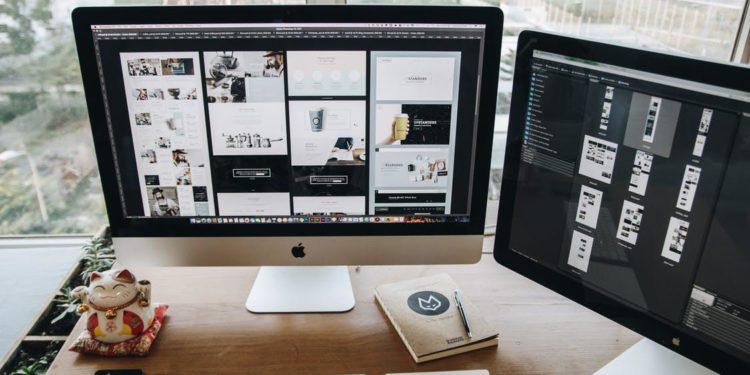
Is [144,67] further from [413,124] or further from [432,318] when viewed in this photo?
[432,318]

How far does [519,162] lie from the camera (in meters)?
0.99

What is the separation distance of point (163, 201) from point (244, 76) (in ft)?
0.87

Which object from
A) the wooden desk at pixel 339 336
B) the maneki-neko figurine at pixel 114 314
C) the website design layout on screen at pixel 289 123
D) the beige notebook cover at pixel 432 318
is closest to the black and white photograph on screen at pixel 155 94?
the website design layout on screen at pixel 289 123

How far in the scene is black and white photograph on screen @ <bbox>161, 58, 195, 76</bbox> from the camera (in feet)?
3.12

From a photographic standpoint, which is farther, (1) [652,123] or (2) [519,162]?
(2) [519,162]

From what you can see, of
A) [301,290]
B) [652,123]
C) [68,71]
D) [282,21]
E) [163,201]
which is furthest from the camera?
[68,71]

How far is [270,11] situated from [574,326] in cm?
75

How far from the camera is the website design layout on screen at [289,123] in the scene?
95 centimetres

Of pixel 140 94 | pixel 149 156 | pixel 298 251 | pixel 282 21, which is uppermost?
pixel 282 21

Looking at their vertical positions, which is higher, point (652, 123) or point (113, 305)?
point (652, 123)

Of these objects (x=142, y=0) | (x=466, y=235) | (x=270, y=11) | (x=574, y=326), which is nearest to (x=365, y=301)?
(x=466, y=235)

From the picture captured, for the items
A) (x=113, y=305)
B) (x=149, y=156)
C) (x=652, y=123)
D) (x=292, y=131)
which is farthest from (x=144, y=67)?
(x=652, y=123)

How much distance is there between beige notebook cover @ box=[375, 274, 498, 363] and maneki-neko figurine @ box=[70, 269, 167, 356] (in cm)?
42

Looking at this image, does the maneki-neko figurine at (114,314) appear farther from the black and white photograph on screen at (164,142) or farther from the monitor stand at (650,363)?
the monitor stand at (650,363)
